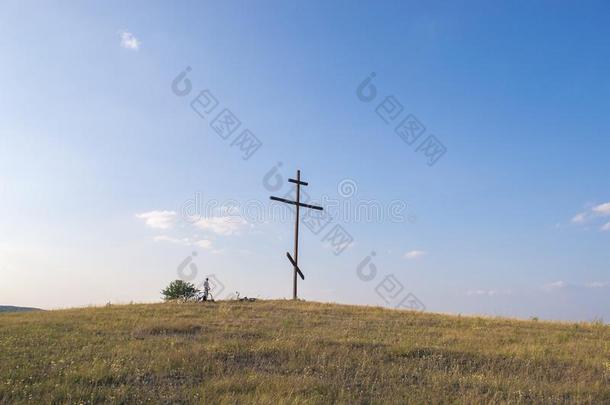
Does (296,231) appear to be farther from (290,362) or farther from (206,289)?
(290,362)

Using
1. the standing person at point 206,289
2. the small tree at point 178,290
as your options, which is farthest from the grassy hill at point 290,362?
the small tree at point 178,290

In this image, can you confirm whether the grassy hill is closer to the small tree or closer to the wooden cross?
the wooden cross

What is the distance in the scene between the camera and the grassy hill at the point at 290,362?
789cm

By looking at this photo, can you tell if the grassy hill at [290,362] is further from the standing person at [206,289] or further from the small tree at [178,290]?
the small tree at [178,290]

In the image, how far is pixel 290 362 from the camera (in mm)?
10188

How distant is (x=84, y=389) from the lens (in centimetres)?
776

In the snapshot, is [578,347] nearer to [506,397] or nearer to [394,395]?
[506,397]

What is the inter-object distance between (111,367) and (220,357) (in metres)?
2.27

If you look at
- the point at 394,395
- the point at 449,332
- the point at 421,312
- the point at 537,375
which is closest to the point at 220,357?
the point at 394,395

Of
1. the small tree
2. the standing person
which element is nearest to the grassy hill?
the standing person

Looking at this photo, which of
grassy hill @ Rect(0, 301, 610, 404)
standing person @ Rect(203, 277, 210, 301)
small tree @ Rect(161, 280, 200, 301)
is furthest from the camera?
small tree @ Rect(161, 280, 200, 301)

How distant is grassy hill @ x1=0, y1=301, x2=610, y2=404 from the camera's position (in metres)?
7.89

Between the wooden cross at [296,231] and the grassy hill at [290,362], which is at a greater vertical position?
the wooden cross at [296,231]

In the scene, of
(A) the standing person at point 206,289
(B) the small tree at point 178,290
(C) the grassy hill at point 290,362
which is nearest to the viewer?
(C) the grassy hill at point 290,362
